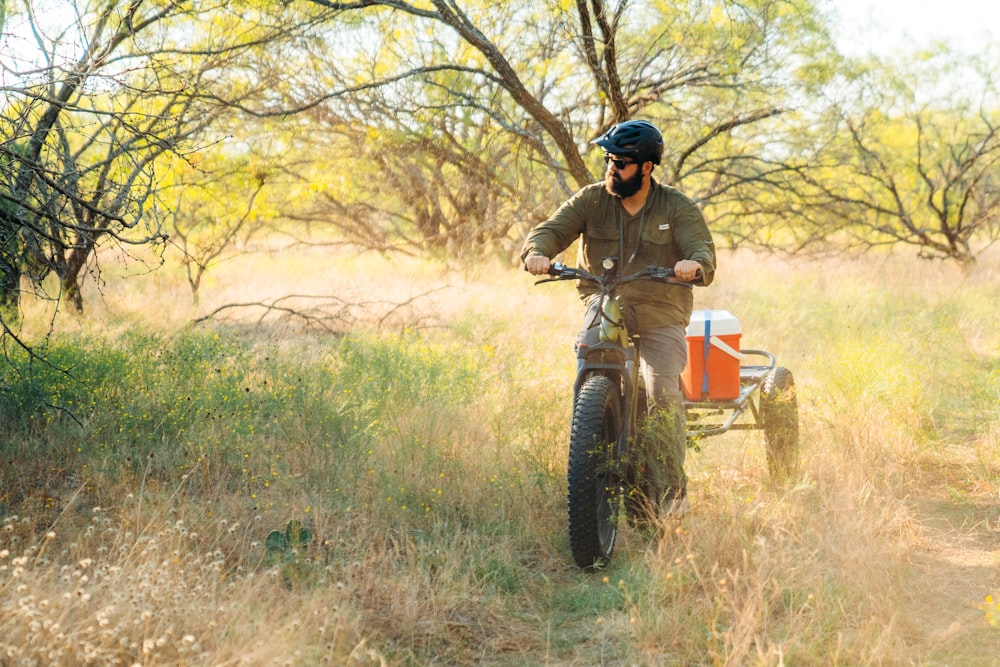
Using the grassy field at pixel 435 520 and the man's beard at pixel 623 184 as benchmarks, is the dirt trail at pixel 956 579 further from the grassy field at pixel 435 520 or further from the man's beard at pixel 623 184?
the man's beard at pixel 623 184

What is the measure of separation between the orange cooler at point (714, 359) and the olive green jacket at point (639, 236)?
1.80ft

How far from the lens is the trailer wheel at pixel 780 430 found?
16.9ft

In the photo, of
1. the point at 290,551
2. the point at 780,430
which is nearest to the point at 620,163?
the point at 780,430

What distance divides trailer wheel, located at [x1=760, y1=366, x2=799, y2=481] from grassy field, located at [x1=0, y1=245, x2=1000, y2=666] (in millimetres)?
124

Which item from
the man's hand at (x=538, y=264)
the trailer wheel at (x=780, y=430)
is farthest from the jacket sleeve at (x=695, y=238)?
the trailer wheel at (x=780, y=430)

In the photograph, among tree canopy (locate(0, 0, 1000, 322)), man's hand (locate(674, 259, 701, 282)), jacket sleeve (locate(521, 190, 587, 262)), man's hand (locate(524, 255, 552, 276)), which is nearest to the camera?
man's hand (locate(674, 259, 701, 282))

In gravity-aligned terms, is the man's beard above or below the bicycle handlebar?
above

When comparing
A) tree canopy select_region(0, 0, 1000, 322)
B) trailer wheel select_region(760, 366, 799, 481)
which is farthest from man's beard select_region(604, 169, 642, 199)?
tree canopy select_region(0, 0, 1000, 322)

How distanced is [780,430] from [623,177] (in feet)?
6.20

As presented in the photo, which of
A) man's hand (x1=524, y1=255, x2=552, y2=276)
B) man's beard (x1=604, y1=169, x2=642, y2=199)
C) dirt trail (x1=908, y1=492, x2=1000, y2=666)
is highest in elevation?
man's beard (x1=604, y1=169, x2=642, y2=199)

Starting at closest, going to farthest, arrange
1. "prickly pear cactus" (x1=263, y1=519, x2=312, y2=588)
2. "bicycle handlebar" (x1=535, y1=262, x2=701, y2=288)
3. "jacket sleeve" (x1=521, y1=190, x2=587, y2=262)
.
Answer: "prickly pear cactus" (x1=263, y1=519, x2=312, y2=588), "bicycle handlebar" (x1=535, y1=262, x2=701, y2=288), "jacket sleeve" (x1=521, y1=190, x2=587, y2=262)

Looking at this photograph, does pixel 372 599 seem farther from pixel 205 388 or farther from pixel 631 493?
pixel 205 388

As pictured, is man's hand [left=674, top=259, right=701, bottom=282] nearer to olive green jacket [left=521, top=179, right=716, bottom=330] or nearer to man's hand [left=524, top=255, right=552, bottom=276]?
olive green jacket [left=521, top=179, right=716, bottom=330]

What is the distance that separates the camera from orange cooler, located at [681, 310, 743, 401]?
191 inches
